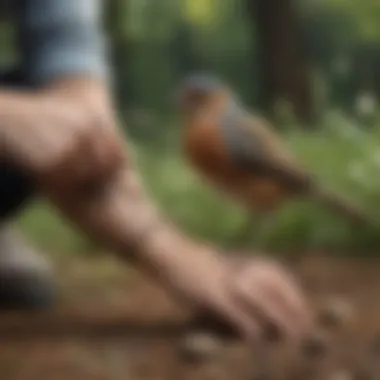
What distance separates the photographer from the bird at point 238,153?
1019 mm

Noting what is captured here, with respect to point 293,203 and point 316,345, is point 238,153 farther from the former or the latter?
point 316,345

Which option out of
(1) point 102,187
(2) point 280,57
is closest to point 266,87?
(2) point 280,57

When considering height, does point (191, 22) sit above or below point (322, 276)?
above

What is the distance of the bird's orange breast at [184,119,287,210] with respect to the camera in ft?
3.34

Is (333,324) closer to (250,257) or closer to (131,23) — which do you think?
(250,257)

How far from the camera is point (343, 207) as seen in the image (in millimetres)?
1033

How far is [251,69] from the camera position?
1.02 metres

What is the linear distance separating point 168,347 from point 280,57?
25 centimetres

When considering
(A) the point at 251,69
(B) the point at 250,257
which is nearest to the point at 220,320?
(B) the point at 250,257

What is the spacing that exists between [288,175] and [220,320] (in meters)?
0.13

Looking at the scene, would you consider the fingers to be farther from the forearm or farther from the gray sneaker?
the gray sneaker

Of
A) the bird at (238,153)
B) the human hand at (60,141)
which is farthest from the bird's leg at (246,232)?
the human hand at (60,141)

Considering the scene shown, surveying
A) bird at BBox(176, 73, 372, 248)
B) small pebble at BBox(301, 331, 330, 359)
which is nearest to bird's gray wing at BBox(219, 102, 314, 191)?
bird at BBox(176, 73, 372, 248)

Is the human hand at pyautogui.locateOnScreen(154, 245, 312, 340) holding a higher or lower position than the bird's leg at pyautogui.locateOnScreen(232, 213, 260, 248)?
lower
